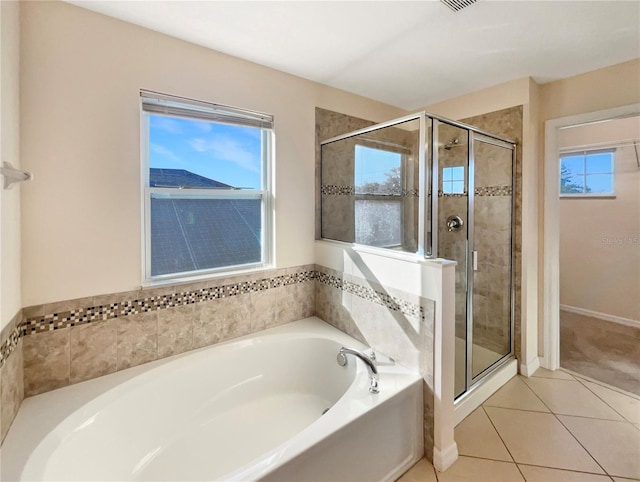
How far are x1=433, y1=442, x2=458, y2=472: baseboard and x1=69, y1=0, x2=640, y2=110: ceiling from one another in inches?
95.5

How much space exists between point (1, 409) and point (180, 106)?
1748mm

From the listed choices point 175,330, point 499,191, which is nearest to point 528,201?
point 499,191

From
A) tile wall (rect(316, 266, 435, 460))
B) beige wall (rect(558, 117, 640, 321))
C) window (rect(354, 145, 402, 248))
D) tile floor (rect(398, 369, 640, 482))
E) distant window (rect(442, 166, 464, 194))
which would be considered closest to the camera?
tile floor (rect(398, 369, 640, 482))

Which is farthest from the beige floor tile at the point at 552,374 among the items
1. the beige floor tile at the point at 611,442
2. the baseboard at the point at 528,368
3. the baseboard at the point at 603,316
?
the baseboard at the point at 603,316

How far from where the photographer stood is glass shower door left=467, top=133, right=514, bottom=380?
7.61ft

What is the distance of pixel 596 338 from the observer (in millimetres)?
3061

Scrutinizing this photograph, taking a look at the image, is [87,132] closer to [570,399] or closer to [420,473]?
[420,473]

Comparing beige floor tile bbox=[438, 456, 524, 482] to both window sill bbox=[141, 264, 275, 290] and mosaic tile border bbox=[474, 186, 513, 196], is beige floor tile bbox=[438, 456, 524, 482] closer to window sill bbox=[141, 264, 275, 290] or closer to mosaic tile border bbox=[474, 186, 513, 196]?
window sill bbox=[141, 264, 275, 290]

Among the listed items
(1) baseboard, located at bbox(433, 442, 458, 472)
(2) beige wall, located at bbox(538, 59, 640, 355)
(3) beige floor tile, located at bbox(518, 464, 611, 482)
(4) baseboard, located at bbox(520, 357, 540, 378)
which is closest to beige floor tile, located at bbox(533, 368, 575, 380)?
(4) baseboard, located at bbox(520, 357, 540, 378)

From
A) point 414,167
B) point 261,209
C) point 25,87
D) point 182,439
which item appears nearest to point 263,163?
point 261,209

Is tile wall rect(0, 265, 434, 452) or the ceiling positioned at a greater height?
A: the ceiling

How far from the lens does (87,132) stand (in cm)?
158

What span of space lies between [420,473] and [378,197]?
1848 millimetres

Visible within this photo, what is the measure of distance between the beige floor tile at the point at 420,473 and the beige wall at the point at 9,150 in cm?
203
